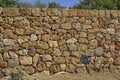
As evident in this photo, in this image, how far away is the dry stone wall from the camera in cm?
1202

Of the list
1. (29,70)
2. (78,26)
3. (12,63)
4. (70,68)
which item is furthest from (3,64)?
(78,26)

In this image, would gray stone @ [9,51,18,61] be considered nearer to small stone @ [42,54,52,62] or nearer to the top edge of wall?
small stone @ [42,54,52,62]

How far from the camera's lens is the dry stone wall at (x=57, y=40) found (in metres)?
12.0

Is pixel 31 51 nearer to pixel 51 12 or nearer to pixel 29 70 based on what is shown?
pixel 29 70

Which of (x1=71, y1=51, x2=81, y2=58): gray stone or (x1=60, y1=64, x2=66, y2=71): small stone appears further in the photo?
(x1=71, y1=51, x2=81, y2=58): gray stone

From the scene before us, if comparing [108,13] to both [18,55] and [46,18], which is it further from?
[18,55]

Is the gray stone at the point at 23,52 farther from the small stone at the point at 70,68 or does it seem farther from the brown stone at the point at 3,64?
the small stone at the point at 70,68

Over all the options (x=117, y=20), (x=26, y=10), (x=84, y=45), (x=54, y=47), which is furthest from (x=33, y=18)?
(x=117, y=20)

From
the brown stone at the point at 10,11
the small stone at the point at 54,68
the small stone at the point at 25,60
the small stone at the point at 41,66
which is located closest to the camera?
the brown stone at the point at 10,11

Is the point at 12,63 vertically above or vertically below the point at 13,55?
below

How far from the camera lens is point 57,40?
12.4 m

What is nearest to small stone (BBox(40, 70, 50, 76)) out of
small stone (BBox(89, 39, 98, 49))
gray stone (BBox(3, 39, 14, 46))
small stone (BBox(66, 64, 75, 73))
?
small stone (BBox(66, 64, 75, 73))

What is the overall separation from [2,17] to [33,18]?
1005 millimetres

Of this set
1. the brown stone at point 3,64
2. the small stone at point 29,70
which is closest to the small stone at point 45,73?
the small stone at point 29,70
